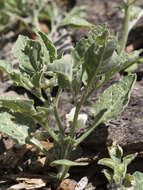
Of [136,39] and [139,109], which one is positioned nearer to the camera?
[139,109]

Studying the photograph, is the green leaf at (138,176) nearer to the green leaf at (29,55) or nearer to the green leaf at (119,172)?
the green leaf at (119,172)

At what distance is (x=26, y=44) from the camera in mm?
1794

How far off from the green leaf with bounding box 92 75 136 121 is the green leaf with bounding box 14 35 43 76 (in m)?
0.45

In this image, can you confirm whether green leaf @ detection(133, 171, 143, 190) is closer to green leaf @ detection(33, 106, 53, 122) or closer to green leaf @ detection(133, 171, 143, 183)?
green leaf @ detection(133, 171, 143, 183)

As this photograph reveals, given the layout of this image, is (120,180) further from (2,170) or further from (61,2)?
(61,2)

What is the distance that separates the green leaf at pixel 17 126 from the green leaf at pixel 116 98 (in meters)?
0.43

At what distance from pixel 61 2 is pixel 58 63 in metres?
2.91

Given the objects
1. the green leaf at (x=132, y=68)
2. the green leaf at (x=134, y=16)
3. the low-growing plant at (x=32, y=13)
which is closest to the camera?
the green leaf at (x=132, y=68)

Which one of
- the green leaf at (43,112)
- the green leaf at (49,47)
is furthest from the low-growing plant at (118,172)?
the green leaf at (49,47)

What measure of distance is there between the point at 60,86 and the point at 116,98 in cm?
40

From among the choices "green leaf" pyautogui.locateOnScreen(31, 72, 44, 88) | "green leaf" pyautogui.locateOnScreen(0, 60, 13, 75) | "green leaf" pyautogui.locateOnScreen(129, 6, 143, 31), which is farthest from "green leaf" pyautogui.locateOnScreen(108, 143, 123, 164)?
"green leaf" pyautogui.locateOnScreen(129, 6, 143, 31)

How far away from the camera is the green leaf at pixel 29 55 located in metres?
1.75

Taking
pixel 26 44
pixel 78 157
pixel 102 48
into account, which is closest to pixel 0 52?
pixel 26 44

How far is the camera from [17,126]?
5.85ft
